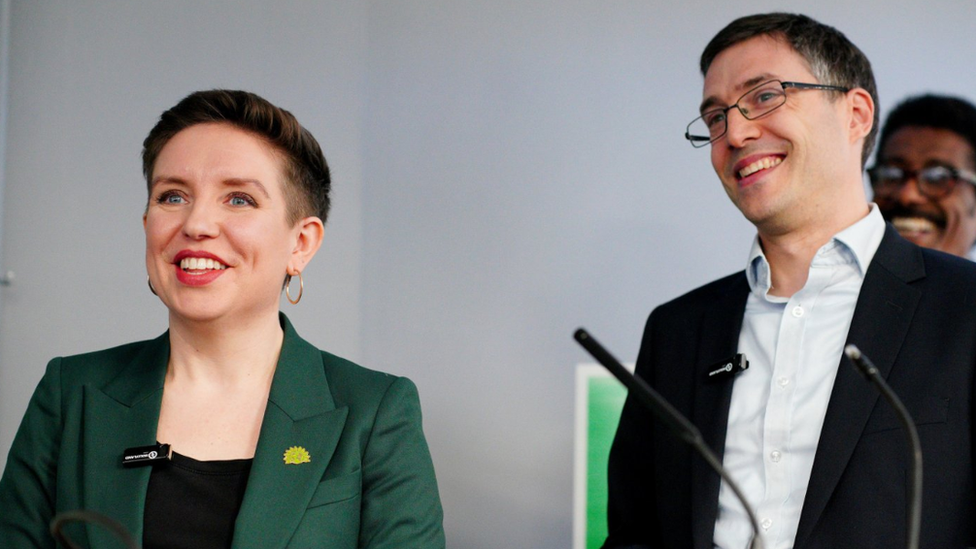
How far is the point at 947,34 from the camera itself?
129 inches

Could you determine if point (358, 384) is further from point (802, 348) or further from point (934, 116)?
point (934, 116)

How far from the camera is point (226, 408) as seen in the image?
1.88 metres

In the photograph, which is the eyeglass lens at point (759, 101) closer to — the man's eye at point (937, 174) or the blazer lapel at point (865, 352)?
the blazer lapel at point (865, 352)

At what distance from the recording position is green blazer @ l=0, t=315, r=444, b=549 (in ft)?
5.68

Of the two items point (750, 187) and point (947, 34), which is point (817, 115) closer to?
point (750, 187)

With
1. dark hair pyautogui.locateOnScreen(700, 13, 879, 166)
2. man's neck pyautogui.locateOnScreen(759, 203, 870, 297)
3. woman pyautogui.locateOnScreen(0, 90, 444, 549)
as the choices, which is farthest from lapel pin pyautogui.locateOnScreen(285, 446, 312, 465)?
dark hair pyautogui.locateOnScreen(700, 13, 879, 166)

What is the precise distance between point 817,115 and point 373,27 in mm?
1979

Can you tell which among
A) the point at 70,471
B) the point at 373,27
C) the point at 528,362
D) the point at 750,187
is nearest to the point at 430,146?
the point at 373,27

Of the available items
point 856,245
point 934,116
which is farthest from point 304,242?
point 934,116

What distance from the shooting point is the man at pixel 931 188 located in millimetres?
2748

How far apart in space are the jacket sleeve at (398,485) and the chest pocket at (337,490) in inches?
1.0

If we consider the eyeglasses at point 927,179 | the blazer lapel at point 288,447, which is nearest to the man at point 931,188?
the eyeglasses at point 927,179

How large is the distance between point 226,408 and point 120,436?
188 mm

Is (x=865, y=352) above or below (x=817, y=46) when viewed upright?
below
